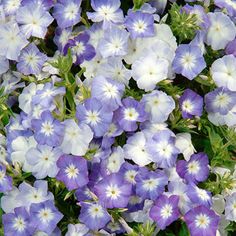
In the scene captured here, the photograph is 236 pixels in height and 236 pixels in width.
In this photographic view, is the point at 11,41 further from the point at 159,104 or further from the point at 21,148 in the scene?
the point at 159,104

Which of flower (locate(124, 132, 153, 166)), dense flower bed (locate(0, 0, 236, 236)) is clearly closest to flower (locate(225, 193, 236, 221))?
dense flower bed (locate(0, 0, 236, 236))

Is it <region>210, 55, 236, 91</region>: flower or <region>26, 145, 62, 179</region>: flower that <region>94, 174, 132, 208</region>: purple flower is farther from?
<region>210, 55, 236, 91</region>: flower

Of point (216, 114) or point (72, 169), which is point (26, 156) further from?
point (216, 114)

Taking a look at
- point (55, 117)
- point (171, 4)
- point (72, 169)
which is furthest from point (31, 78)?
point (171, 4)

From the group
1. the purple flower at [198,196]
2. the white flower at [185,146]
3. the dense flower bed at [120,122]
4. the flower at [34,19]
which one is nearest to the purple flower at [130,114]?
the dense flower bed at [120,122]

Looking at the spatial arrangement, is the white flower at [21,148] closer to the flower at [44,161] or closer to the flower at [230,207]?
the flower at [44,161]
